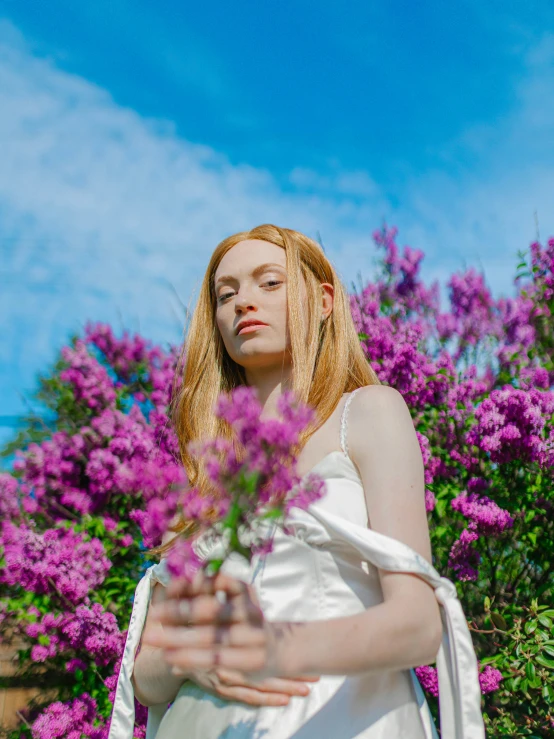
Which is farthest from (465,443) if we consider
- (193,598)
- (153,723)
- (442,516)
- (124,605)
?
(193,598)

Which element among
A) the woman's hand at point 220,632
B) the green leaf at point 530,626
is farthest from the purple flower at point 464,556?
the woman's hand at point 220,632

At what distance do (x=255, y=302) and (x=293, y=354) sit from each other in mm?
136

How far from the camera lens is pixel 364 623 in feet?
2.94

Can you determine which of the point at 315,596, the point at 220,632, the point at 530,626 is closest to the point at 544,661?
the point at 530,626

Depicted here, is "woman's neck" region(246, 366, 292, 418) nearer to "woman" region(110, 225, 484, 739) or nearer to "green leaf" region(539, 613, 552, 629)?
"woman" region(110, 225, 484, 739)

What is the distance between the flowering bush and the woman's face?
26.0 inches

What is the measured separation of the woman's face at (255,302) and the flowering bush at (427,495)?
66 cm

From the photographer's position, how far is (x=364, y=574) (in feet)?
3.77

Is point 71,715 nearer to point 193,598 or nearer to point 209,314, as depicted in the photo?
point 209,314

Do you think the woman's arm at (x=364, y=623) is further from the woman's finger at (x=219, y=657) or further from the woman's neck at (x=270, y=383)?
the woman's neck at (x=270, y=383)

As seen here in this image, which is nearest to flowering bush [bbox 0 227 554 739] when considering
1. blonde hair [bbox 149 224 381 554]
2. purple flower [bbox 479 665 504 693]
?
purple flower [bbox 479 665 504 693]

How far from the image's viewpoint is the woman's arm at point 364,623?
2.58 ft

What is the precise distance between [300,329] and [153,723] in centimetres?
80

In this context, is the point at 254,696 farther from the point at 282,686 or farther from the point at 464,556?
the point at 464,556
